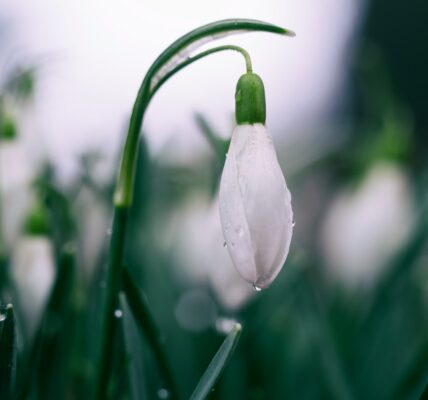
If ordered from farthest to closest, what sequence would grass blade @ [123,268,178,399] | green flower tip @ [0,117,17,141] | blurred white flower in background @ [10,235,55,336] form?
green flower tip @ [0,117,17,141]
blurred white flower in background @ [10,235,55,336]
grass blade @ [123,268,178,399]

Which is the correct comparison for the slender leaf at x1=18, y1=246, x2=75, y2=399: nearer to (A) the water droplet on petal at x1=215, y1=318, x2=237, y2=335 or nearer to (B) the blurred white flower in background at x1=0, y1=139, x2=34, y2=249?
(A) the water droplet on petal at x1=215, y1=318, x2=237, y2=335

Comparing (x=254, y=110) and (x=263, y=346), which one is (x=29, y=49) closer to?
(x=263, y=346)

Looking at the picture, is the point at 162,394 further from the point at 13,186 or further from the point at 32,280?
the point at 13,186

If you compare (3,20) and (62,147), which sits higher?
(3,20)

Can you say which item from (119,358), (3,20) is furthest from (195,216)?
(3,20)

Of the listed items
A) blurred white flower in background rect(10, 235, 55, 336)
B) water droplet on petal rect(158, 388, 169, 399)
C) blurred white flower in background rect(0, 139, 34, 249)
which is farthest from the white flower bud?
blurred white flower in background rect(0, 139, 34, 249)

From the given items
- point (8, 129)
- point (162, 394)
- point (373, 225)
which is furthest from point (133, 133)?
point (373, 225)

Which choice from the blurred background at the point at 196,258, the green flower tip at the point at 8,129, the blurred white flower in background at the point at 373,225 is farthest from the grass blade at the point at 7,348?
the blurred white flower in background at the point at 373,225
